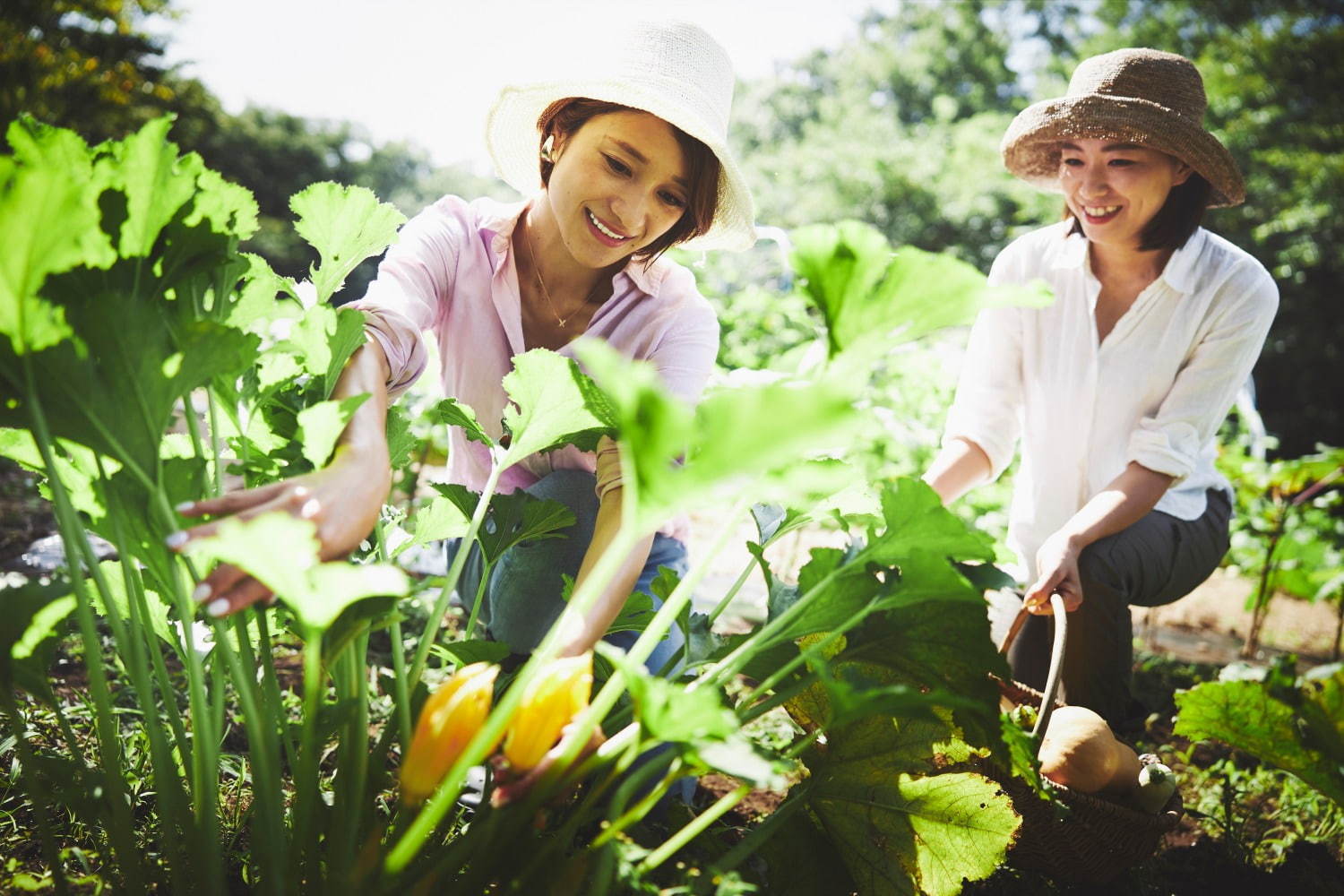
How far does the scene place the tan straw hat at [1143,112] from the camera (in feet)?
6.40

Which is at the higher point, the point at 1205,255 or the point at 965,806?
the point at 1205,255

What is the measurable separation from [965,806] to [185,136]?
12.7 metres

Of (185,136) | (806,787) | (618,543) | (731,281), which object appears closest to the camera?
(618,543)

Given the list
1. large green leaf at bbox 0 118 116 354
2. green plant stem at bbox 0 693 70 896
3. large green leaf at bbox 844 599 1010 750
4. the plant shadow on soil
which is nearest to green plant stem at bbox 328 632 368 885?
green plant stem at bbox 0 693 70 896

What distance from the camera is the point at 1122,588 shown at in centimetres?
194

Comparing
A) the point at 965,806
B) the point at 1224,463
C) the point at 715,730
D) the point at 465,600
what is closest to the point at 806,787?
the point at 965,806

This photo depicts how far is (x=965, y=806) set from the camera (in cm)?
104

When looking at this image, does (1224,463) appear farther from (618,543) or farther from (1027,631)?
(618,543)

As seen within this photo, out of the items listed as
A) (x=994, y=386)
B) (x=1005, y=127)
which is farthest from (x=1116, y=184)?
(x=1005, y=127)

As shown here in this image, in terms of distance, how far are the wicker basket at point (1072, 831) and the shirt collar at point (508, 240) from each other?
98cm

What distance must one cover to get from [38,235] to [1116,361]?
2.19 m

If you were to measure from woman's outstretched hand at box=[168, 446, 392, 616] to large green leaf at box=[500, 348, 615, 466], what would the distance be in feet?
0.48

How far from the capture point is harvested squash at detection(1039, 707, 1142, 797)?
1.42 meters

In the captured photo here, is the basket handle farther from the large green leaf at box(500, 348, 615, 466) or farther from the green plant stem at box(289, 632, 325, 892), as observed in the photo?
the green plant stem at box(289, 632, 325, 892)
